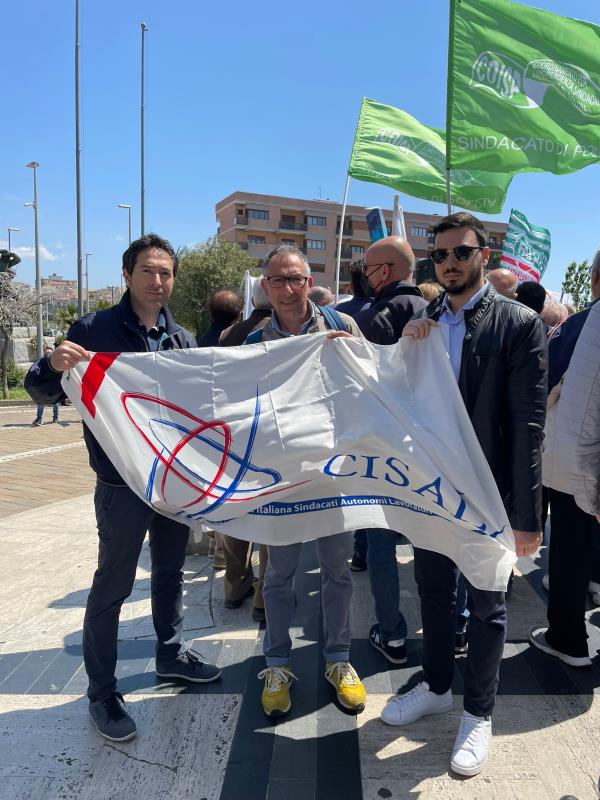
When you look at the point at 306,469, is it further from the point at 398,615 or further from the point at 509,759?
the point at 509,759

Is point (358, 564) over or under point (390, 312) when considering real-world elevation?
under

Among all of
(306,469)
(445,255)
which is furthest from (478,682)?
(445,255)

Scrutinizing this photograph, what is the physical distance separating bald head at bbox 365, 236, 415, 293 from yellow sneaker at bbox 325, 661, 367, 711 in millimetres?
1917

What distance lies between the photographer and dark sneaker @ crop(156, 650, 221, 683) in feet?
8.81

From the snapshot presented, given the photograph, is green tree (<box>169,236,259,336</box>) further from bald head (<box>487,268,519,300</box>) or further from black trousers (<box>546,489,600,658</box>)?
black trousers (<box>546,489,600,658</box>)

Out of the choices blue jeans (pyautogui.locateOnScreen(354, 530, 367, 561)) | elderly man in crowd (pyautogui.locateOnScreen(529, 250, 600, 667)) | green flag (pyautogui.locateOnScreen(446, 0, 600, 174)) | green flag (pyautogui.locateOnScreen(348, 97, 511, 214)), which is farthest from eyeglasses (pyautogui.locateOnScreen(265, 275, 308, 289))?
green flag (pyautogui.locateOnScreen(348, 97, 511, 214))

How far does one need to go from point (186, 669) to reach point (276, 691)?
0.49 metres

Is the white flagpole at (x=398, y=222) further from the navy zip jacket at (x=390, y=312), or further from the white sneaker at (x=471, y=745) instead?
the white sneaker at (x=471, y=745)

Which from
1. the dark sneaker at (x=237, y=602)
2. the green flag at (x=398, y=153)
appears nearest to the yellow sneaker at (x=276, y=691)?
the dark sneaker at (x=237, y=602)

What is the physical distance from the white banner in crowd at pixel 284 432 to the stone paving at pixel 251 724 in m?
0.79

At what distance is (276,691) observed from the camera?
2.47m

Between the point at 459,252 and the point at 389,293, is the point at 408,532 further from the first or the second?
the point at 389,293

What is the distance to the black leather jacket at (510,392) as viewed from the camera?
206cm

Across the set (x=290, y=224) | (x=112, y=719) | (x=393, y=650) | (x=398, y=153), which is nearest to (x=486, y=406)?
(x=393, y=650)
